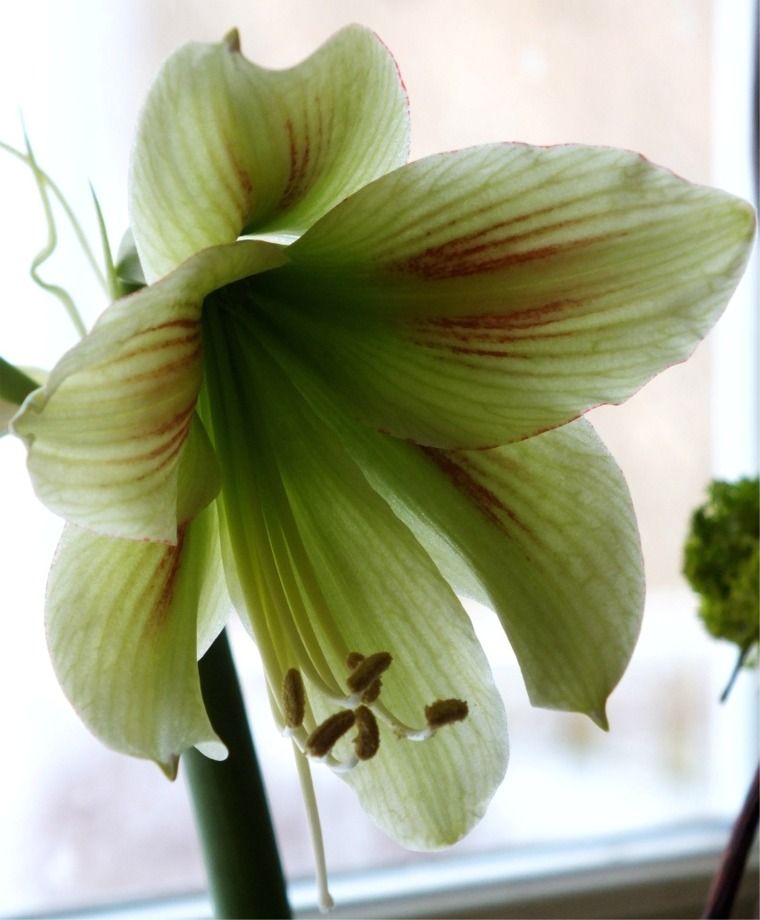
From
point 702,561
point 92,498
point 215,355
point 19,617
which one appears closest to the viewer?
point 92,498

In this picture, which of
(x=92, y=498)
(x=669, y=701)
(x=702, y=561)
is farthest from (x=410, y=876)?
(x=92, y=498)

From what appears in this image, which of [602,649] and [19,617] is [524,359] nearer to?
[602,649]

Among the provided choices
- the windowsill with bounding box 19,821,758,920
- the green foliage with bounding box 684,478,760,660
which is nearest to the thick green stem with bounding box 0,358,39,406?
the green foliage with bounding box 684,478,760,660

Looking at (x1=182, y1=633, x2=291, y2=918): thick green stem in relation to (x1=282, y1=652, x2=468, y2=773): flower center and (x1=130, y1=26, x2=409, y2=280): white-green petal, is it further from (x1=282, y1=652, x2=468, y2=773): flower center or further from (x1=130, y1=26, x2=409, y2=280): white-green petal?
(x1=130, y1=26, x2=409, y2=280): white-green petal

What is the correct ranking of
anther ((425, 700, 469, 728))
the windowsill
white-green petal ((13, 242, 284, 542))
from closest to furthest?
1. white-green petal ((13, 242, 284, 542))
2. anther ((425, 700, 469, 728))
3. the windowsill

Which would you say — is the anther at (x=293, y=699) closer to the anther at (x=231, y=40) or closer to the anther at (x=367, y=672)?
the anther at (x=367, y=672)

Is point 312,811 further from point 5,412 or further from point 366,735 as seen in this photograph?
point 5,412
